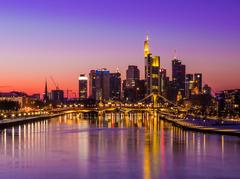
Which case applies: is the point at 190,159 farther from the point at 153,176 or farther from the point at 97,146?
the point at 97,146

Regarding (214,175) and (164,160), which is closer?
(214,175)

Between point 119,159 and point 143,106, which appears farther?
point 143,106

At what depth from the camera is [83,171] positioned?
76.6 feet

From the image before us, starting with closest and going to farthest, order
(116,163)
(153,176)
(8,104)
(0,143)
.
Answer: (153,176), (116,163), (0,143), (8,104)

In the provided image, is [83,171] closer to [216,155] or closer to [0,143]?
[216,155]

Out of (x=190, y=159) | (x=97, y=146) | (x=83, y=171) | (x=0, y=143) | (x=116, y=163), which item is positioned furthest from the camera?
(x=0, y=143)

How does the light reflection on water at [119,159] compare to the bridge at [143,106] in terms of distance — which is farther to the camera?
the bridge at [143,106]

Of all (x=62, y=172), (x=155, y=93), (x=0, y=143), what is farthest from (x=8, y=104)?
(x=62, y=172)

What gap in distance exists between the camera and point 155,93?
138 metres

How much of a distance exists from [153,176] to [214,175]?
254 cm

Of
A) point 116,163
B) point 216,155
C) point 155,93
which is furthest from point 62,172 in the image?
point 155,93

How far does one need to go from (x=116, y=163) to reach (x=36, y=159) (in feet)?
14.9

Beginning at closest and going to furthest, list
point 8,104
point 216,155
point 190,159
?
point 190,159, point 216,155, point 8,104

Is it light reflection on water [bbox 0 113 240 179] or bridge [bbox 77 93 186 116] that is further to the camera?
bridge [bbox 77 93 186 116]
